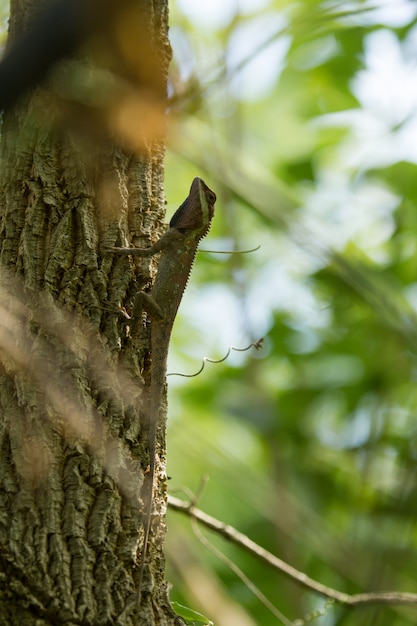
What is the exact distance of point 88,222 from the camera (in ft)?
10.2

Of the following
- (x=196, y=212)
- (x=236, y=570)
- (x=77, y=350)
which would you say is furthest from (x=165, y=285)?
(x=236, y=570)

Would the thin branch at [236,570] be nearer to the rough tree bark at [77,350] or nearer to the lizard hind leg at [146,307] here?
the rough tree bark at [77,350]

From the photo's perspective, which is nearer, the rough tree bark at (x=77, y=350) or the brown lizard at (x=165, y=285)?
the rough tree bark at (x=77, y=350)

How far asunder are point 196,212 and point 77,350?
1412 millimetres

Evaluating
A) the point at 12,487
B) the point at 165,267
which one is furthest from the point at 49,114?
the point at 12,487

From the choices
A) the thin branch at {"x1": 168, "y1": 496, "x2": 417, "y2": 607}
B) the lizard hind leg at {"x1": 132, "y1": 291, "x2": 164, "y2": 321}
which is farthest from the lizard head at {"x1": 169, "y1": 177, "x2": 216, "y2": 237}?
the thin branch at {"x1": 168, "y1": 496, "x2": 417, "y2": 607}

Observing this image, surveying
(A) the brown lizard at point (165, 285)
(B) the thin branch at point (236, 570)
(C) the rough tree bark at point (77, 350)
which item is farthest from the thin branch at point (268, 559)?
(A) the brown lizard at point (165, 285)

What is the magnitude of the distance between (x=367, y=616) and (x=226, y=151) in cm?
363

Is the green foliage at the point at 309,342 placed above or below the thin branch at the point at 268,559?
above

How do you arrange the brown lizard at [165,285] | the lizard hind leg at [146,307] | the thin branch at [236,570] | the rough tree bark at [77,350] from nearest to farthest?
the rough tree bark at [77,350], the brown lizard at [165,285], the lizard hind leg at [146,307], the thin branch at [236,570]

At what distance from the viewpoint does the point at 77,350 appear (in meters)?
2.88

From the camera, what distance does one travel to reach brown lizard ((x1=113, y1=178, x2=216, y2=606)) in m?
2.93

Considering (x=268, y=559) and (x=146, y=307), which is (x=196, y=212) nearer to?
(x=146, y=307)

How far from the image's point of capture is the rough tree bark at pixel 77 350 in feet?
8.34
